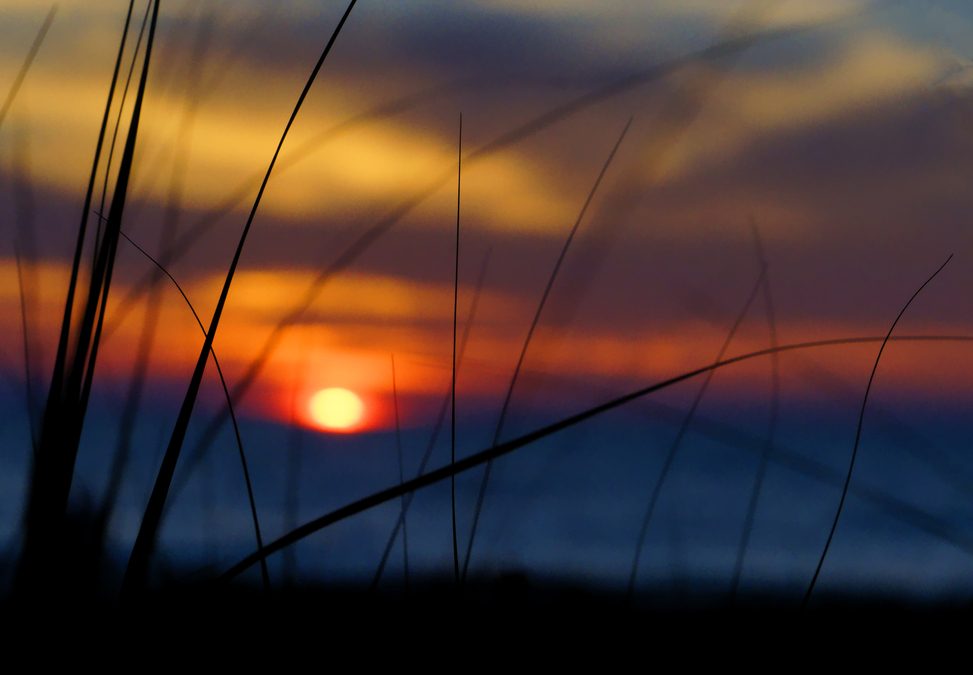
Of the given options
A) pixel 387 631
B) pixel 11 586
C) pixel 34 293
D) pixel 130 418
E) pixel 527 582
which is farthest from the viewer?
pixel 527 582

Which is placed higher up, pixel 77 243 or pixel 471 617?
pixel 77 243

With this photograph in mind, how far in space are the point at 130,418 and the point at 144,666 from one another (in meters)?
0.23

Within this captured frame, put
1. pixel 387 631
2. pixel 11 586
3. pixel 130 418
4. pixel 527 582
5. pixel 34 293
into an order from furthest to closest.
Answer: pixel 527 582, pixel 387 631, pixel 34 293, pixel 130 418, pixel 11 586

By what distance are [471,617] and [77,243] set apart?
2.01 feet

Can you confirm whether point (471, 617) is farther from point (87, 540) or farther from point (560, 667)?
point (87, 540)

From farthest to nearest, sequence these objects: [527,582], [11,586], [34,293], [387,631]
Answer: [527,582], [387,631], [34,293], [11,586]

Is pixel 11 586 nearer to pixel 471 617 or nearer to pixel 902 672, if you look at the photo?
pixel 471 617

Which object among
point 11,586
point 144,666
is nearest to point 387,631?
point 144,666

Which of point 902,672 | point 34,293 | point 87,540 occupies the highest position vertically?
point 34,293

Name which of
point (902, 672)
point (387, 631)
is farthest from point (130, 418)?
point (902, 672)

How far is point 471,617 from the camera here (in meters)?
0.96

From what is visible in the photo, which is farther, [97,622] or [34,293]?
[34,293]

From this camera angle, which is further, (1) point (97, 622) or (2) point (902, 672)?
(2) point (902, 672)

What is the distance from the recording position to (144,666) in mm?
707
